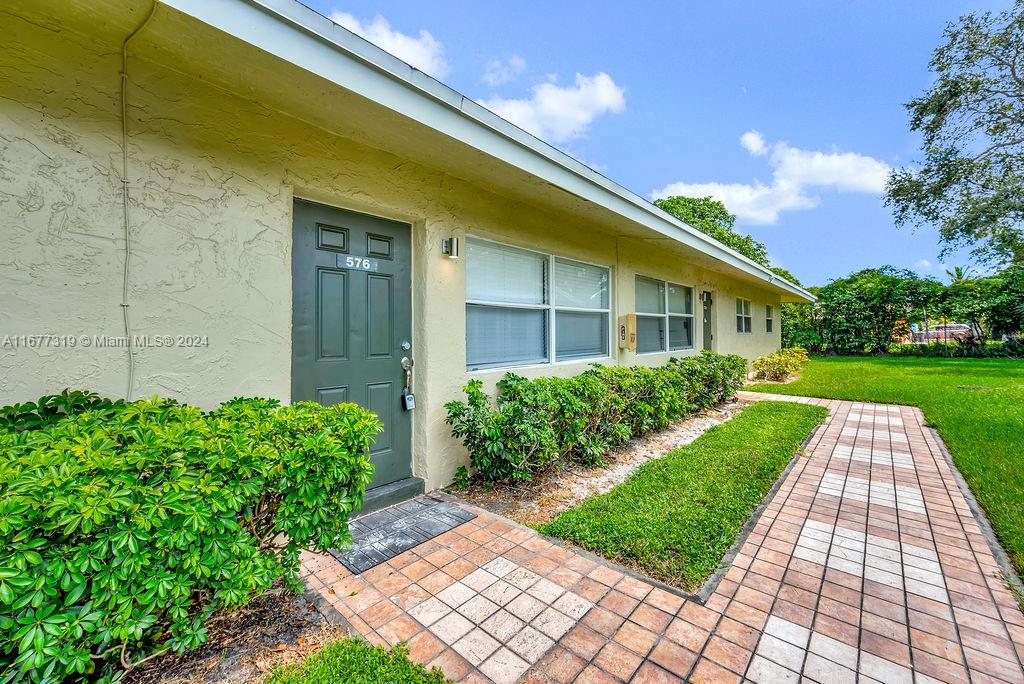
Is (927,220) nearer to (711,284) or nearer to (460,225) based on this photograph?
(711,284)

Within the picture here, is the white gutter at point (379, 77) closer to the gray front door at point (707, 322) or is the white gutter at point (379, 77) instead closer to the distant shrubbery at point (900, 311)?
the gray front door at point (707, 322)

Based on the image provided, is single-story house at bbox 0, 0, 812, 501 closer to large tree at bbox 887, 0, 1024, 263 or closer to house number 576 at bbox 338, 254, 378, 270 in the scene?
house number 576 at bbox 338, 254, 378, 270

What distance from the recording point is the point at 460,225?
13.1 ft

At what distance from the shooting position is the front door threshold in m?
3.30

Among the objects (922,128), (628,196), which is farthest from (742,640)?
(922,128)

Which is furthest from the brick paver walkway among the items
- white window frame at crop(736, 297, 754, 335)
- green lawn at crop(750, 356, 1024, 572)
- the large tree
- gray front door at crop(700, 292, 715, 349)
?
the large tree

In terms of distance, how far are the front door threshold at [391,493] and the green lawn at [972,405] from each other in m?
3.99

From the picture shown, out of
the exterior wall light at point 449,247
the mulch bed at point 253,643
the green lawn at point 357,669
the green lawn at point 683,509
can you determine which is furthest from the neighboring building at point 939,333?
the mulch bed at point 253,643

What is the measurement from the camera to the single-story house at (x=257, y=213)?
205cm

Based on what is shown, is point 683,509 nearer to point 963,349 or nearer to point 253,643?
point 253,643

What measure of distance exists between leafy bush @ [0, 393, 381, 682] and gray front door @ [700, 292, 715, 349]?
937cm

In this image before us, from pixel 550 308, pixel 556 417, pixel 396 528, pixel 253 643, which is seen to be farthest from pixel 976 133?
pixel 253 643

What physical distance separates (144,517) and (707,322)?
10.4m

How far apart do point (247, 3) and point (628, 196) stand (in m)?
3.88
